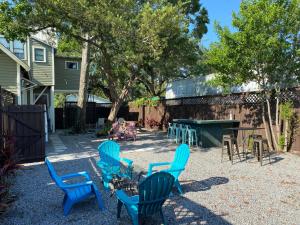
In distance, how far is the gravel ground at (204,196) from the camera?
399 cm

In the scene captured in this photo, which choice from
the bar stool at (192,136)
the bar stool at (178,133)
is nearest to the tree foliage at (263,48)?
the bar stool at (192,136)

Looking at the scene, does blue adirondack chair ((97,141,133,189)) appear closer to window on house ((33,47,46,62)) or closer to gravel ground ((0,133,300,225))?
gravel ground ((0,133,300,225))

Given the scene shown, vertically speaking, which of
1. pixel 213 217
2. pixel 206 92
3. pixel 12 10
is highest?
pixel 12 10

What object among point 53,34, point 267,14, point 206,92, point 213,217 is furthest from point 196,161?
point 53,34

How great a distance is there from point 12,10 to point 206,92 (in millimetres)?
9011

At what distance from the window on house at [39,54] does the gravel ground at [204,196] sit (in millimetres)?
10804

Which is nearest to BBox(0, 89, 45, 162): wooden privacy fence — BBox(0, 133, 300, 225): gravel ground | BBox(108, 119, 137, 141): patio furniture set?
BBox(0, 133, 300, 225): gravel ground

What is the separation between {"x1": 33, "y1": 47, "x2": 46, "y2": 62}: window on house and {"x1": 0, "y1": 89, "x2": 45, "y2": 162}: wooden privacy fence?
34.2 feet

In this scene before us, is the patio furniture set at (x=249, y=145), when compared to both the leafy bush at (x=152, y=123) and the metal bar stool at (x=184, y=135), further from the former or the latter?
the leafy bush at (x=152, y=123)

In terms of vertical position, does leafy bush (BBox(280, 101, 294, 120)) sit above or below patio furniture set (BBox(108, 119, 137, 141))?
above

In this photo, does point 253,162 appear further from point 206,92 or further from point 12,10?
point 12,10

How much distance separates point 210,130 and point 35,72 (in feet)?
38.8

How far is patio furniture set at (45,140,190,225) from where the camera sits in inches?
135

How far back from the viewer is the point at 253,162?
7598 mm
